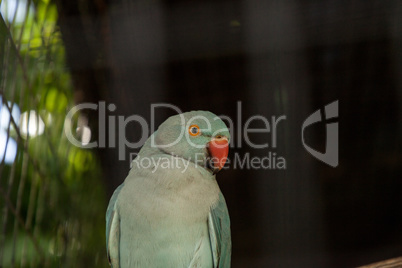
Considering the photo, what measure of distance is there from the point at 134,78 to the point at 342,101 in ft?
1.81

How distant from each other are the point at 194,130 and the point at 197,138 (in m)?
0.02

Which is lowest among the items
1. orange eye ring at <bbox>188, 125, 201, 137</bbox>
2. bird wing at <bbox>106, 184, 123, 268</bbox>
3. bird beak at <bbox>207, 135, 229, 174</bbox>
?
bird wing at <bbox>106, 184, 123, 268</bbox>

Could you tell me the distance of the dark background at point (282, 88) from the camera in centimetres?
103

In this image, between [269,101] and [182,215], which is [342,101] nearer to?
[269,101]

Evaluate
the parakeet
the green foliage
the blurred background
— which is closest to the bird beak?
the parakeet

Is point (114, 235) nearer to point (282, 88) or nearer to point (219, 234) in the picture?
point (219, 234)

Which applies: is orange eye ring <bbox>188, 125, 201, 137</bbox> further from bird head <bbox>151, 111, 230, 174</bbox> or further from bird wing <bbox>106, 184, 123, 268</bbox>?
bird wing <bbox>106, 184, 123, 268</bbox>

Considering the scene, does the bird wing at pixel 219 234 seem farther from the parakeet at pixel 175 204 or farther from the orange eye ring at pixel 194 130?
the orange eye ring at pixel 194 130

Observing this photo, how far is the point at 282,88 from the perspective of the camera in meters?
1.06

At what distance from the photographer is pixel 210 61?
1.08m

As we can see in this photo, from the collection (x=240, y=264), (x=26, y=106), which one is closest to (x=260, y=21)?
(x=26, y=106)

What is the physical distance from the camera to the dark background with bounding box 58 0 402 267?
3.38 feet

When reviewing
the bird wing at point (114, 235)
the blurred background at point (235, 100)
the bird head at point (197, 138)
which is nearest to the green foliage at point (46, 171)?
the blurred background at point (235, 100)

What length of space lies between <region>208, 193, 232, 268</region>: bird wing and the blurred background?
0.77 ft
